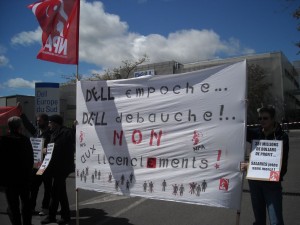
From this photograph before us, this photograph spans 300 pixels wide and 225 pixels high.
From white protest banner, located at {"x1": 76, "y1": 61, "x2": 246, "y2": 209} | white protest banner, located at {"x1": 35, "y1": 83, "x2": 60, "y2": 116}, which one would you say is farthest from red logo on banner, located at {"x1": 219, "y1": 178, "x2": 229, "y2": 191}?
white protest banner, located at {"x1": 35, "y1": 83, "x2": 60, "y2": 116}

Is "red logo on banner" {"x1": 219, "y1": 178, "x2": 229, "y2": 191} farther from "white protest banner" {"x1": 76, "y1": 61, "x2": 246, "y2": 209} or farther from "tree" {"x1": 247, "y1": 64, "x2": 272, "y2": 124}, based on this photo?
"tree" {"x1": 247, "y1": 64, "x2": 272, "y2": 124}

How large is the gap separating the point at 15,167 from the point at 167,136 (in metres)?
2.21

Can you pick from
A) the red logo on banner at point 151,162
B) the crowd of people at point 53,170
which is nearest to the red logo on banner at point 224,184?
the crowd of people at point 53,170

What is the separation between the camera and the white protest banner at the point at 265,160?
345cm

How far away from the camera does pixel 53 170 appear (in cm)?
551

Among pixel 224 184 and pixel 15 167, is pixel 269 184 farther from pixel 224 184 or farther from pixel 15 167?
pixel 15 167

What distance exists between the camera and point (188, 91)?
4094 mm

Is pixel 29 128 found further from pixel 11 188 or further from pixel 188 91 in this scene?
pixel 188 91

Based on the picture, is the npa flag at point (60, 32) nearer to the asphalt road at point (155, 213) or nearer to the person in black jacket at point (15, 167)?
the person in black jacket at point (15, 167)

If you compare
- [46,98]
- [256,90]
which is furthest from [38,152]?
[256,90]

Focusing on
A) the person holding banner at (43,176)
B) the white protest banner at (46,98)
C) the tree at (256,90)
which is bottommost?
the person holding banner at (43,176)

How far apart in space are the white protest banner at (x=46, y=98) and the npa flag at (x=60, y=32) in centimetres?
842

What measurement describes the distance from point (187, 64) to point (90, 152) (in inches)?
1922

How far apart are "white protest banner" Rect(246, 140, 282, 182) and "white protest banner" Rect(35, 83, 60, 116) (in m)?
11.3
